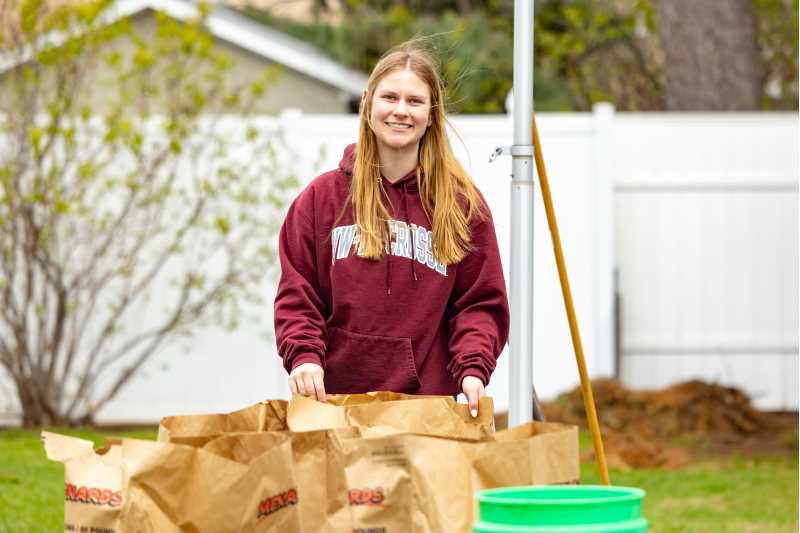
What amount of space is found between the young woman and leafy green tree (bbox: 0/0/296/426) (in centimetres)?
460

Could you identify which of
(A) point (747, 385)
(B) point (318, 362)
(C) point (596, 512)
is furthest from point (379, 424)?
(A) point (747, 385)

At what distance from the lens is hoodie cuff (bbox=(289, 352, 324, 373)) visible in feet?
11.0

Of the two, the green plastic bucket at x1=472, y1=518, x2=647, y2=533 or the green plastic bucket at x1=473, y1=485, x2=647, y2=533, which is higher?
the green plastic bucket at x1=473, y1=485, x2=647, y2=533

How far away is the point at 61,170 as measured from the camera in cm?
813

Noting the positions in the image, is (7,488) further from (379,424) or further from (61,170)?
(379,424)

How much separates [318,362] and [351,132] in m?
5.51

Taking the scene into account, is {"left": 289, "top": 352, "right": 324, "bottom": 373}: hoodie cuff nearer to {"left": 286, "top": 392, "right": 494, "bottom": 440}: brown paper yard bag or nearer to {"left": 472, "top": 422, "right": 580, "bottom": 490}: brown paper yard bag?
{"left": 286, "top": 392, "right": 494, "bottom": 440}: brown paper yard bag

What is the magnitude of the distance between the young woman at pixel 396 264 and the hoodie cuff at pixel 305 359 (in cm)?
Answer: 3

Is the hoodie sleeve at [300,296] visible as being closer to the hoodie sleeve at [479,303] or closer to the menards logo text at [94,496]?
the hoodie sleeve at [479,303]

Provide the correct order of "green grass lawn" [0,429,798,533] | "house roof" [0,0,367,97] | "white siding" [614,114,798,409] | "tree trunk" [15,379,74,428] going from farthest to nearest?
"house roof" [0,0,367,97] → "white siding" [614,114,798,409] → "tree trunk" [15,379,74,428] → "green grass lawn" [0,429,798,533]

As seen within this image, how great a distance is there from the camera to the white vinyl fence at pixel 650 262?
28.5ft

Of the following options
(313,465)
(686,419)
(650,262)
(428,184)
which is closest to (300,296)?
(428,184)

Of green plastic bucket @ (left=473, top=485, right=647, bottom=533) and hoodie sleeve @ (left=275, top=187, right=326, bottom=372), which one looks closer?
green plastic bucket @ (left=473, top=485, right=647, bottom=533)

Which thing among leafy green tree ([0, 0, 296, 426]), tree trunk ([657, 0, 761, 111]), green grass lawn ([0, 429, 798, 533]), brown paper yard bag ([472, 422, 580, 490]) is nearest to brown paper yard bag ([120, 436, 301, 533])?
brown paper yard bag ([472, 422, 580, 490])
